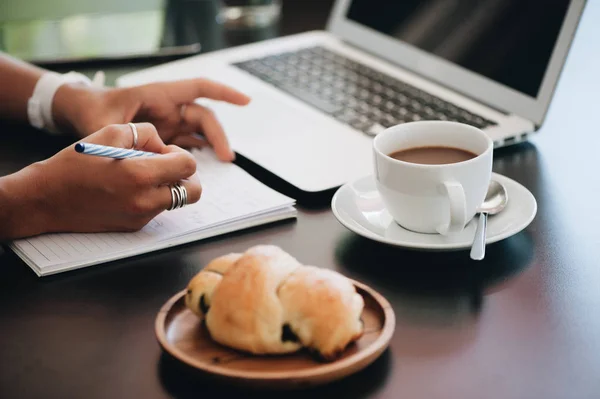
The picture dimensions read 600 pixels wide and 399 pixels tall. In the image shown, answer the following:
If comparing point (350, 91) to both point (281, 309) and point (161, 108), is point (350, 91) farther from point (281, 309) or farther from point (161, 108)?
point (281, 309)

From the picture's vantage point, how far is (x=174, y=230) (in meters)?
0.87

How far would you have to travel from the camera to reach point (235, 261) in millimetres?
661

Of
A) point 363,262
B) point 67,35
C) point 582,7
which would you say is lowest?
point 67,35

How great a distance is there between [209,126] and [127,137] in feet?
0.67

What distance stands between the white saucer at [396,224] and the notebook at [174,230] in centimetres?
7

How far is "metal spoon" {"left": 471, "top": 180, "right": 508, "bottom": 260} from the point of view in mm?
779

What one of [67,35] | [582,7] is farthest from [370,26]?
[67,35]

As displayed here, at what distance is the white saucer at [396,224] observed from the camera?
2.62 feet

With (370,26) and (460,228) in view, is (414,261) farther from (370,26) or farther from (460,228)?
(370,26)

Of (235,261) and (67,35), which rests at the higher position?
(235,261)

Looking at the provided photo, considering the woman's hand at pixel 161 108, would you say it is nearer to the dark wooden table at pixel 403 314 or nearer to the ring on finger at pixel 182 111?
Result: the ring on finger at pixel 182 111

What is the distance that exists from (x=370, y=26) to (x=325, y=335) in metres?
0.93

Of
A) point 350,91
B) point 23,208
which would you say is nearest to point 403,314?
point 23,208

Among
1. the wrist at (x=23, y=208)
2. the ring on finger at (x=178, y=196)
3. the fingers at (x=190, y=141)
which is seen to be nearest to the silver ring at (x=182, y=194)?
the ring on finger at (x=178, y=196)
